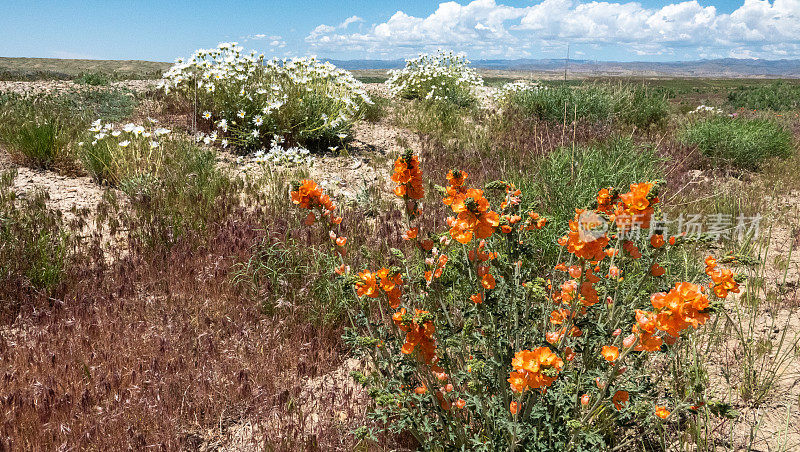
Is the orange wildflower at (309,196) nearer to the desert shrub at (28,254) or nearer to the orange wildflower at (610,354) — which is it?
the orange wildflower at (610,354)

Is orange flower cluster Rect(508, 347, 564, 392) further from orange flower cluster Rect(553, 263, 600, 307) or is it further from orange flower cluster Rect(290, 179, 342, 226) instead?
orange flower cluster Rect(290, 179, 342, 226)

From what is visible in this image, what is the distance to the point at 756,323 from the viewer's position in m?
3.21

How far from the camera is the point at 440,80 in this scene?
11.3 meters

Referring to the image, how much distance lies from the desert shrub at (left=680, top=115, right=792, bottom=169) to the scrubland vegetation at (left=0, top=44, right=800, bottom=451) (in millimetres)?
56

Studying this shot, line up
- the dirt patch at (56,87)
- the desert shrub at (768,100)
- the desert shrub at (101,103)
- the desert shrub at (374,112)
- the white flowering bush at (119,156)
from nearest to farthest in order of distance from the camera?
the white flowering bush at (119,156)
the desert shrub at (101,103)
the desert shrub at (374,112)
the dirt patch at (56,87)
the desert shrub at (768,100)

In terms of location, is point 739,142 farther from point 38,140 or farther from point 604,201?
point 38,140

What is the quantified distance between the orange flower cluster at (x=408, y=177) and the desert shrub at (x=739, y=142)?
6.90 m

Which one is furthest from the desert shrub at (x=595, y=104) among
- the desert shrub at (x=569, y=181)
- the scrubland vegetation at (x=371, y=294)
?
the desert shrub at (x=569, y=181)

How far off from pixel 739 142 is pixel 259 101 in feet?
23.2

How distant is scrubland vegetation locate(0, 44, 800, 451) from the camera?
1.64m

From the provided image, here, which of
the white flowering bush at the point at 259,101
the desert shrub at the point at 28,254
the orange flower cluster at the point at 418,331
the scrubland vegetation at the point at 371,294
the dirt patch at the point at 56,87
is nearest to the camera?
the orange flower cluster at the point at 418,331

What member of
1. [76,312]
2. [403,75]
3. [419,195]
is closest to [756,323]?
[419,195]

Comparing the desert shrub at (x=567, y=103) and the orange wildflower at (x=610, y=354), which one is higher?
the desert shrub at (x=567, y=103)

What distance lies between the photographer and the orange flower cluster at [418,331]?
1.49 meters
